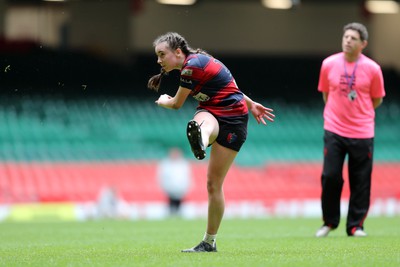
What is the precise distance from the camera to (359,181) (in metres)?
10.4

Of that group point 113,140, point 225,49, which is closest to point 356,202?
point 113,140

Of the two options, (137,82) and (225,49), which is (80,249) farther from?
(225,49)

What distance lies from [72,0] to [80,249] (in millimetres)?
21174

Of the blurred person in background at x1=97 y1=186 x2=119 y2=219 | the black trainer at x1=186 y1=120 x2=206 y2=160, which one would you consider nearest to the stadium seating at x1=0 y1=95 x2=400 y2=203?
the blurred person in background at x1=97 y1=186 x2=119 y2=219

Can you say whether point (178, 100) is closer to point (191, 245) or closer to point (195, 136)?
point (195, 136)

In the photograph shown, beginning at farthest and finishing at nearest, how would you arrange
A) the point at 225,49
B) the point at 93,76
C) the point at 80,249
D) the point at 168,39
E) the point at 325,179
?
the point at 225,49
the point at 93,76
the point at 325,179
the point at 80,249
the point at 168,39

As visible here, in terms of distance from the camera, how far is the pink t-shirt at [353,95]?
10.3 meters

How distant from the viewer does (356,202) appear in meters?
10.4

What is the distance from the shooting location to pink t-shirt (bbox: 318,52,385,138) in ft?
33.8

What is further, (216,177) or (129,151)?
(129,151)

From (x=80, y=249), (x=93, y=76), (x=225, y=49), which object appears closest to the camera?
(x=80, y=249)

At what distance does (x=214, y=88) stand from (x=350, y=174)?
130 inches

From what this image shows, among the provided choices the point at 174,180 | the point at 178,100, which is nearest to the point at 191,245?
the point at 178,100

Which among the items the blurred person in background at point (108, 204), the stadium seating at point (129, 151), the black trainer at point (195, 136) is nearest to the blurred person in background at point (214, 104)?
the black trainer at point (195, 136)
